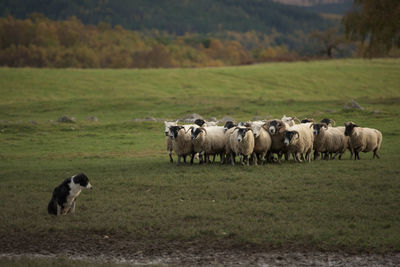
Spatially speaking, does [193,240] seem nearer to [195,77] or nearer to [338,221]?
[338,221]

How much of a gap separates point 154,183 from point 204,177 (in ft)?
5.58

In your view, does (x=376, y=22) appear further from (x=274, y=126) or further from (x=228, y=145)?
(x=228, y=145)

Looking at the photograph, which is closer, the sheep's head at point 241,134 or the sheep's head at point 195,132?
the sheep's head at point 241,134

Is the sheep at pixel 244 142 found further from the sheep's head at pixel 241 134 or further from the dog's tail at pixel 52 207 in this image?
the dog's tail at pixel 52 207

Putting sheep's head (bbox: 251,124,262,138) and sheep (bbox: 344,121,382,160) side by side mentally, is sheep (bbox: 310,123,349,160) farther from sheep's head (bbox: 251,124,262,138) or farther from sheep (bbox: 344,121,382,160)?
sheep's head (bbox: 251,124,262,138)

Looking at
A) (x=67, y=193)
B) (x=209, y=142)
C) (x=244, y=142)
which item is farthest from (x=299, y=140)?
(x=67, y=193)

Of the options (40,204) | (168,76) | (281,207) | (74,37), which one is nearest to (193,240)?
(281,207)

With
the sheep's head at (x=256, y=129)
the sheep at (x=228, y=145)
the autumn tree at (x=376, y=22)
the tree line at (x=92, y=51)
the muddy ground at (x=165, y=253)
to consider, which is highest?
the tree line at (x=92, y=51)

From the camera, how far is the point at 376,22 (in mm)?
29297

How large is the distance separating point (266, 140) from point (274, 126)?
2.16ft

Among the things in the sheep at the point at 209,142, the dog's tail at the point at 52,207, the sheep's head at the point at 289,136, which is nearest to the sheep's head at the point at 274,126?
the sheep's head at the point at 289,136

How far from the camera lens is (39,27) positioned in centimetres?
10719

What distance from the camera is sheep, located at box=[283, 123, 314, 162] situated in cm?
1727

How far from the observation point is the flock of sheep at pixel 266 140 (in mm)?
17438
